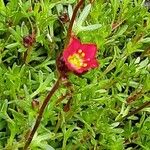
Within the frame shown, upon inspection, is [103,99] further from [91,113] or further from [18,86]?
[18,86]

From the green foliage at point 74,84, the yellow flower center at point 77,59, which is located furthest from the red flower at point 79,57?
the green foliage at point 74,84

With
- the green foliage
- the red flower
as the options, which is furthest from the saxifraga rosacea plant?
the green foliage

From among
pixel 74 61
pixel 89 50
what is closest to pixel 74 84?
pixel 89 50

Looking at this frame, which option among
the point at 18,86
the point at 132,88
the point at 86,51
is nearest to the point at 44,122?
the point at 18,86

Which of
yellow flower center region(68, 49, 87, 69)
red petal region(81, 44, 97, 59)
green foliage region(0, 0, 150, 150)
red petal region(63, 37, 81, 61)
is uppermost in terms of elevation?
red petal region(63, 37, 81, 61)

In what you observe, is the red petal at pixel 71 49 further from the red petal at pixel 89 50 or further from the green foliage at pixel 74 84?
the green foliage at pixel 74 84

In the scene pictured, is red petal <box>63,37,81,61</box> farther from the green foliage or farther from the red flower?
the green foliage
